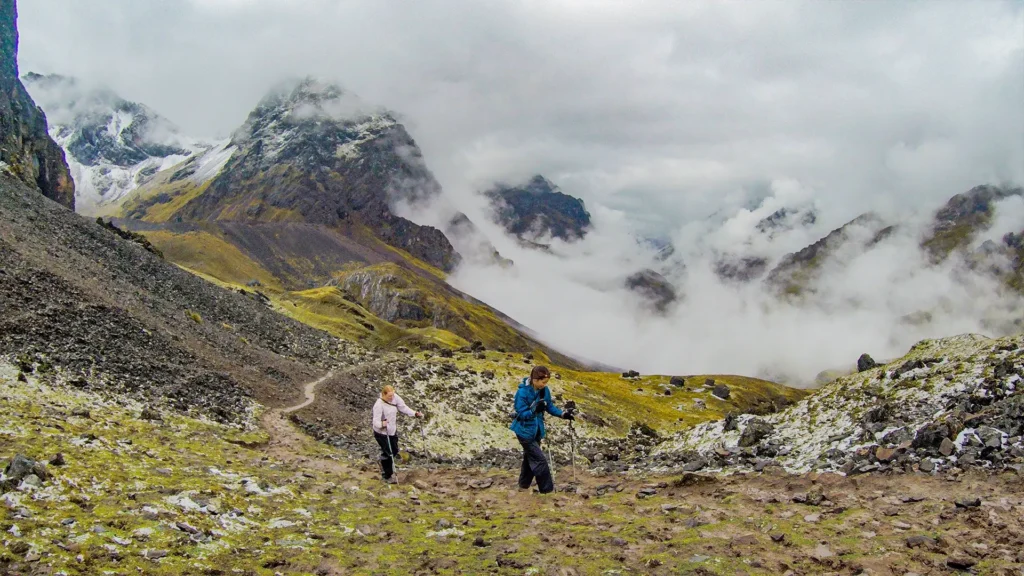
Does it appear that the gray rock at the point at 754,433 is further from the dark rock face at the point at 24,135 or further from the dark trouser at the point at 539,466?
the dark rock face at the point at 24,135

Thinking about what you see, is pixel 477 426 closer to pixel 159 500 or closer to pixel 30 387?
pixel 30 387

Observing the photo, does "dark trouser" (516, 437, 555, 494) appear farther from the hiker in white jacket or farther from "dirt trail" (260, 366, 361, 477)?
"dirt trail" (260, 366, 361, 477)

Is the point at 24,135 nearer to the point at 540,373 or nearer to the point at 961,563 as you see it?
the point at 540,373

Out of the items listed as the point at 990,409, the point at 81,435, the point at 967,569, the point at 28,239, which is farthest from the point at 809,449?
the point at 28,239

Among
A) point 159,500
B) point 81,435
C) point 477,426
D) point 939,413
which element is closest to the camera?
point 159,500

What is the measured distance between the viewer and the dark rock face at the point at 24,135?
12975cm

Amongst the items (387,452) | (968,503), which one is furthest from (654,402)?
(968,503)

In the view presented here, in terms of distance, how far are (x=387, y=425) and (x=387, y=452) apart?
1.11 meters

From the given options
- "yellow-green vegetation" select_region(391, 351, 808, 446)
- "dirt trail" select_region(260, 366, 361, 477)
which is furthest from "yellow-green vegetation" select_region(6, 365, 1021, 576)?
"yellow-green vegetation" select_region(391, 351, 808, 446)

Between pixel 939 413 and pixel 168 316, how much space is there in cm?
5366

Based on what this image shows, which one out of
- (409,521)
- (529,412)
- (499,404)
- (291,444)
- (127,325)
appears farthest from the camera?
(499,404)

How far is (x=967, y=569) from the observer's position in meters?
12.1

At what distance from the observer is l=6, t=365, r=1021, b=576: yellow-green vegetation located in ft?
42.4

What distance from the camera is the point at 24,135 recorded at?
484 feet
